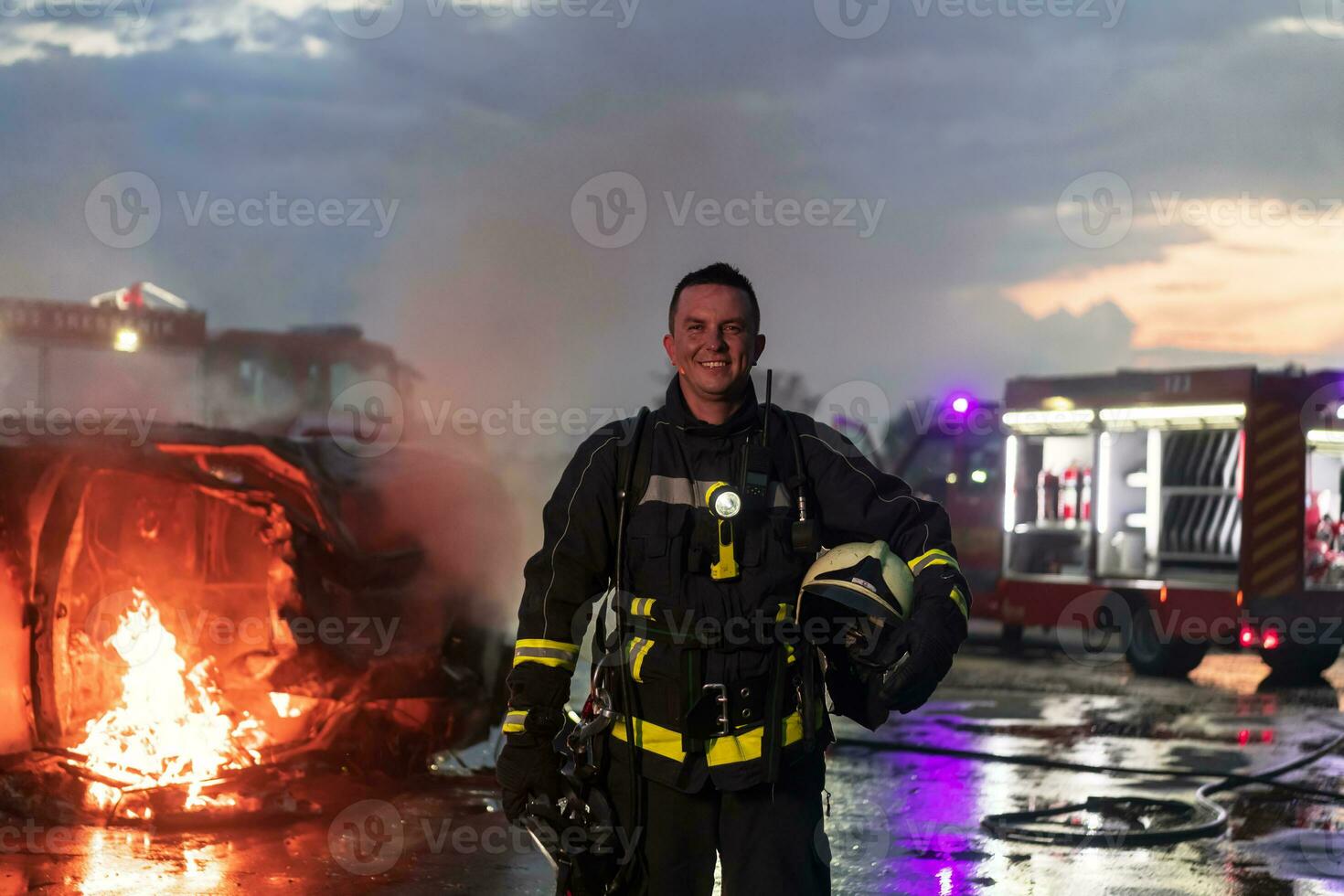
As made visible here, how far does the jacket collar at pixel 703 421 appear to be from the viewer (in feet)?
11.5

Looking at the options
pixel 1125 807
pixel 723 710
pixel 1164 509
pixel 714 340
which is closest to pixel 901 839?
pixel 1125 807

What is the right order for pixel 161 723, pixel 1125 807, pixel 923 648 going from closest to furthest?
1. pixel 923 648
2. pixel 161 723
3. pixel 1125 807

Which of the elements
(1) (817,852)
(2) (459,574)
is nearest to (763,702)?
(1) (817,852)

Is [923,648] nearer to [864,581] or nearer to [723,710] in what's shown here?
[864,581]

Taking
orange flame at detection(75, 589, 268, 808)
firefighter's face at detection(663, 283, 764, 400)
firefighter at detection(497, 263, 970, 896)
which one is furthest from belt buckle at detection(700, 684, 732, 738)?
orange flame at detection(75, 589, 268, 808)

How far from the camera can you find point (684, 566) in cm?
340

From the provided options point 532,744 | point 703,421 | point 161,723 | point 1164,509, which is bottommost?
point 161,723

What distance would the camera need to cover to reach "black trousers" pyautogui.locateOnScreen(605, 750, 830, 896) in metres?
3.35

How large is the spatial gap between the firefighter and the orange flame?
4045 mm

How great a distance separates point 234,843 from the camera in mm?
6191

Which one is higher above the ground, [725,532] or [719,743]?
[725,532]

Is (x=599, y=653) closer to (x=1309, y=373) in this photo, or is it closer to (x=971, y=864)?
(x=971, y=864)

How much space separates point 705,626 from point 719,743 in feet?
0.85

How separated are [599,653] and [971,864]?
A: 308 centimetres
